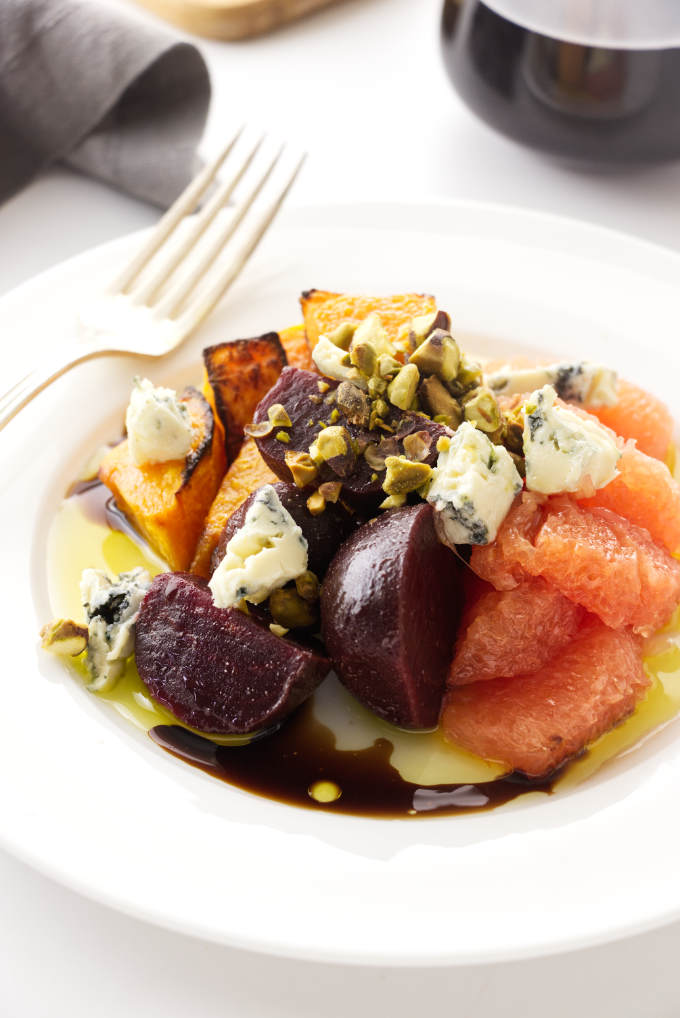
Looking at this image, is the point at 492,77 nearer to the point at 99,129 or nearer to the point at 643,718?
the point at 99,129

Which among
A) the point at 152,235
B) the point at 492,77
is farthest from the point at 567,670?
the point at 492,77

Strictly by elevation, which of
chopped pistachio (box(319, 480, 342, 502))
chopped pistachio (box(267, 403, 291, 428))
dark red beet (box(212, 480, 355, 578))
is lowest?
dark red beet (box(212, 480, 355, 578))

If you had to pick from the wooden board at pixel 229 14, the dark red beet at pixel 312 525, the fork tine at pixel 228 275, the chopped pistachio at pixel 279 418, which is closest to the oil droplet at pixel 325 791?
the dark red beet at pixel 312 525

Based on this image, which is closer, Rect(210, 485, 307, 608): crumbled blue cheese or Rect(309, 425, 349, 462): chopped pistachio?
Rect(210, 485, 307, 608): crumbled blue cheese

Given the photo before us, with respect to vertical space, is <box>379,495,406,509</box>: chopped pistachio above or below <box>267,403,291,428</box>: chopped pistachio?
below

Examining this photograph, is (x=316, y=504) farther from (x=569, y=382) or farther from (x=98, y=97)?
(x=98, y=97)

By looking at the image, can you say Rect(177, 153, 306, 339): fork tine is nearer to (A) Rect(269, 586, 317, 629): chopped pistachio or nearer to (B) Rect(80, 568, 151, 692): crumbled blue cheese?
(B) Rect(80, 568, 151, 692): crumbled blue cheese

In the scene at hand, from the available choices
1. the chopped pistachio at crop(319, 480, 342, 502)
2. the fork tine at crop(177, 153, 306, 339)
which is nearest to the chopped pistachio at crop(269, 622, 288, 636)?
the chopped pistachio at crop(319, 480, 342, 502)

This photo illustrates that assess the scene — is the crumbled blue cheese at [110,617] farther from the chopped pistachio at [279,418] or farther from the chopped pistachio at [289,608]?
the chopped pistachio at [279,418]
